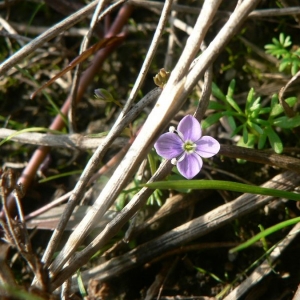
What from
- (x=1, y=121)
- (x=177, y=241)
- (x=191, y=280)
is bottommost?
(x=191, y=280)

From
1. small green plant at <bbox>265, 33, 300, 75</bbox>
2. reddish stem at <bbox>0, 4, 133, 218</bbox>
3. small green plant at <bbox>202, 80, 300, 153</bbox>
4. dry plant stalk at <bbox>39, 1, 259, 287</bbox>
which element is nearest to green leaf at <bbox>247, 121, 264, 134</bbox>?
A: small green plant at <bbox>202, 80, 300, 153</bbox>

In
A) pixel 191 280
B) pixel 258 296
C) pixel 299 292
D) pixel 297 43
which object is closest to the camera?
pixel 299 292

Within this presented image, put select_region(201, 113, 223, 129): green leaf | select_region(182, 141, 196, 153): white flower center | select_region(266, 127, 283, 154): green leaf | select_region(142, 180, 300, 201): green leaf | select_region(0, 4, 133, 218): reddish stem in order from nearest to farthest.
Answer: select_region(142, 180, 300, 201): green leaf, select_region(182, 141, 196, 153): white flower center, select_region(266, 127, 283, 154): green leaf, select_region(201, 113, 223, 129): green leaf, select_region(0, 4, 133, 218): reddish stem

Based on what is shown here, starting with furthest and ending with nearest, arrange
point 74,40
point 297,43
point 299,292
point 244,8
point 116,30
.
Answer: point 74,40 → point 116,30 → point 297,43 → point 299,292 → point 244,8

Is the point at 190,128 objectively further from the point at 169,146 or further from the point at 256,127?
the point at 256,127

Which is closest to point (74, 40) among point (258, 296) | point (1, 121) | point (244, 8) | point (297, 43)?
point (1, 121)

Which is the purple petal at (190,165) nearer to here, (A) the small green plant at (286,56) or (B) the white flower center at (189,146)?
(B) the white flower center at (189,146)

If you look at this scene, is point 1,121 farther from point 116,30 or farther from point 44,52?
point 116,30

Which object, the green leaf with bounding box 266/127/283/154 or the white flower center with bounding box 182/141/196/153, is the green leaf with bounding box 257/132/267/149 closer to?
the green leaf with bounding box 266/127/283/154
